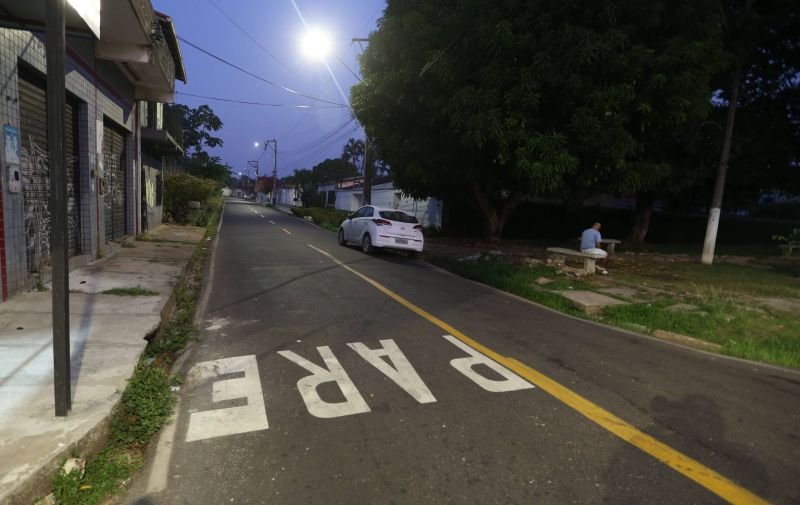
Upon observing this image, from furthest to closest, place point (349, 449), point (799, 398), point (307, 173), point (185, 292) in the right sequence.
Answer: point (307, 173)
point (185, 292)
point (799, 398)
point (349, 449)

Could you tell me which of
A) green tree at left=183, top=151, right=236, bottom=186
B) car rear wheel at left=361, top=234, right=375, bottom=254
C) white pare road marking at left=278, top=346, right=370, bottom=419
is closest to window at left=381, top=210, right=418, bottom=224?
car rear wheel at left=361, top=234, right=375, bottom=254

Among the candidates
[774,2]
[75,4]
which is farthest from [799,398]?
[774,2]

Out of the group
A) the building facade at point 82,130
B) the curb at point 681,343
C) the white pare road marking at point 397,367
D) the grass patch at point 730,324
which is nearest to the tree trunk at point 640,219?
the grass patch at point 730,324

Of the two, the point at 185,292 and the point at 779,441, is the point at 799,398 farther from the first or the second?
the point at 185,292

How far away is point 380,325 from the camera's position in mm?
6336

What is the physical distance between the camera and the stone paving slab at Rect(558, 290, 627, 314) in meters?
8.08

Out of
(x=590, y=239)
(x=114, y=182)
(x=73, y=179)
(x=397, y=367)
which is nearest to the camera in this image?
(x=397, y=367)

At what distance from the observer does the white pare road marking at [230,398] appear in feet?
11.6

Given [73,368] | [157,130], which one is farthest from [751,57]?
[73,368]

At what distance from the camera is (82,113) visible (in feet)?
32.1

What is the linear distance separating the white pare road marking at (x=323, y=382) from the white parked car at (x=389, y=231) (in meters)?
9.05

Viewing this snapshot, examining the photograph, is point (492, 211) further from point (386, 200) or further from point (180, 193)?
point (386, 200)

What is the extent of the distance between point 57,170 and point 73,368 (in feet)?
6.57

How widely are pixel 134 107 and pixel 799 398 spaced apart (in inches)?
651
